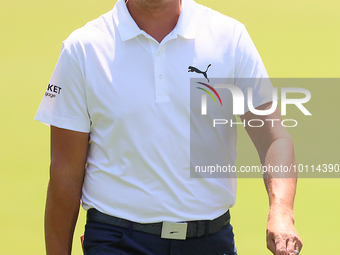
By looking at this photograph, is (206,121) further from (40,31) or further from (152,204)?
(40,31)

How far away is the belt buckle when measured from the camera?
5.41 feet

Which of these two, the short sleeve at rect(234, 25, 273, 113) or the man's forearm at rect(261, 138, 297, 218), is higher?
the short sleeve at rect(234, 25, 273, 113)

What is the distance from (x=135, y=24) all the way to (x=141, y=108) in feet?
0.95

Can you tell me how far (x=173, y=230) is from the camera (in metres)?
1.65

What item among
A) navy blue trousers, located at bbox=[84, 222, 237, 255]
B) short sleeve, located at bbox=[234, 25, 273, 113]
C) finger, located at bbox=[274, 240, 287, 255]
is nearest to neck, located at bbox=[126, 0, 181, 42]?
short sleeve, located at bbox=[234, 25, 273, 113]

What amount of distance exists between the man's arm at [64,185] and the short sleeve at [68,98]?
0.03 m

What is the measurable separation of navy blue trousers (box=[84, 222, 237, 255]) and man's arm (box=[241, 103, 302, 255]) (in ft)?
0.85

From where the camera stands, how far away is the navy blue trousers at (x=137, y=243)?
1.66 m

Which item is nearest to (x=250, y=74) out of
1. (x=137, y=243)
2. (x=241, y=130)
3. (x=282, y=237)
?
(x=282, y=237)

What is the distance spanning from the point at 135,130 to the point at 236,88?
36cm

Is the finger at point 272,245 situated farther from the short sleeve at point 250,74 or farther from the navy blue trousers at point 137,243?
the short sleeve at point 250,74

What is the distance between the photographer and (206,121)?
1.68 m

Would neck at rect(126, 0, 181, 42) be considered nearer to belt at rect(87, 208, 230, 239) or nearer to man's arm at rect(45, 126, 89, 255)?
man's arm at rect(45, 126, 89, 255)

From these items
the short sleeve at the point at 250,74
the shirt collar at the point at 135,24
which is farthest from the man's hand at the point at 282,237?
the shirt collar at the point at 135,24
